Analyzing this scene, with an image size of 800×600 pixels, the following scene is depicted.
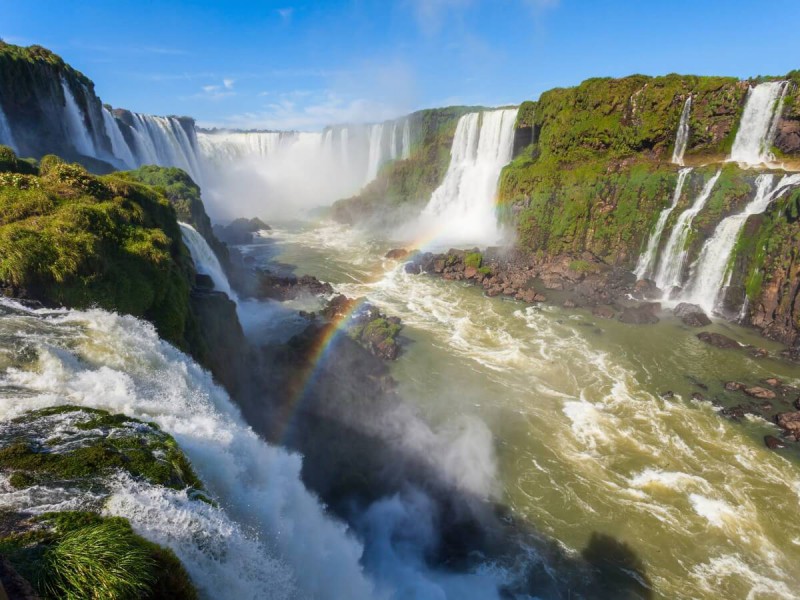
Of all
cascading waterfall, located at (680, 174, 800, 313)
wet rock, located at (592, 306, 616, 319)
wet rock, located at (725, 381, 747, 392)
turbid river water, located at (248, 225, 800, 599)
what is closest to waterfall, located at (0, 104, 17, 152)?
turbid river water, located at (248, 225, 800, 599)

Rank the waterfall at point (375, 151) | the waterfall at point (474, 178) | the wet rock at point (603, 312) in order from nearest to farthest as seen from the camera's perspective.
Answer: the wet rock at point (603, 312) → the waterfall at point (474, 178) → the waterfall at point (375, 151)

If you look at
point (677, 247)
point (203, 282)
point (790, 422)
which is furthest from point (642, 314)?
point (203, 282)

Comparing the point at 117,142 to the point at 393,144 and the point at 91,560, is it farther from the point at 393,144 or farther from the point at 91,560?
the point at 91,560

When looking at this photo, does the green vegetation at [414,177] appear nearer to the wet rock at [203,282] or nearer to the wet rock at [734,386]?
the wet rock at [203,282]

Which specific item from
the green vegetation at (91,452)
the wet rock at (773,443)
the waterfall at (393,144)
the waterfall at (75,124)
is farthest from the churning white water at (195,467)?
the waterfall at (393,144)

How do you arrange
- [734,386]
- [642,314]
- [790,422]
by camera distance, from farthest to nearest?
[642,314] < [734,386] < [790,422]

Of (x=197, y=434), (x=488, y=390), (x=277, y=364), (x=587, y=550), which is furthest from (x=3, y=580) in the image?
(x=488, y=390)

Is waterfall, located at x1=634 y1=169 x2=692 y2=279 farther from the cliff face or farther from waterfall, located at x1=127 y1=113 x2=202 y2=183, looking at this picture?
waterfall, located at x1=127 y1=113 x2=202 y2=183
